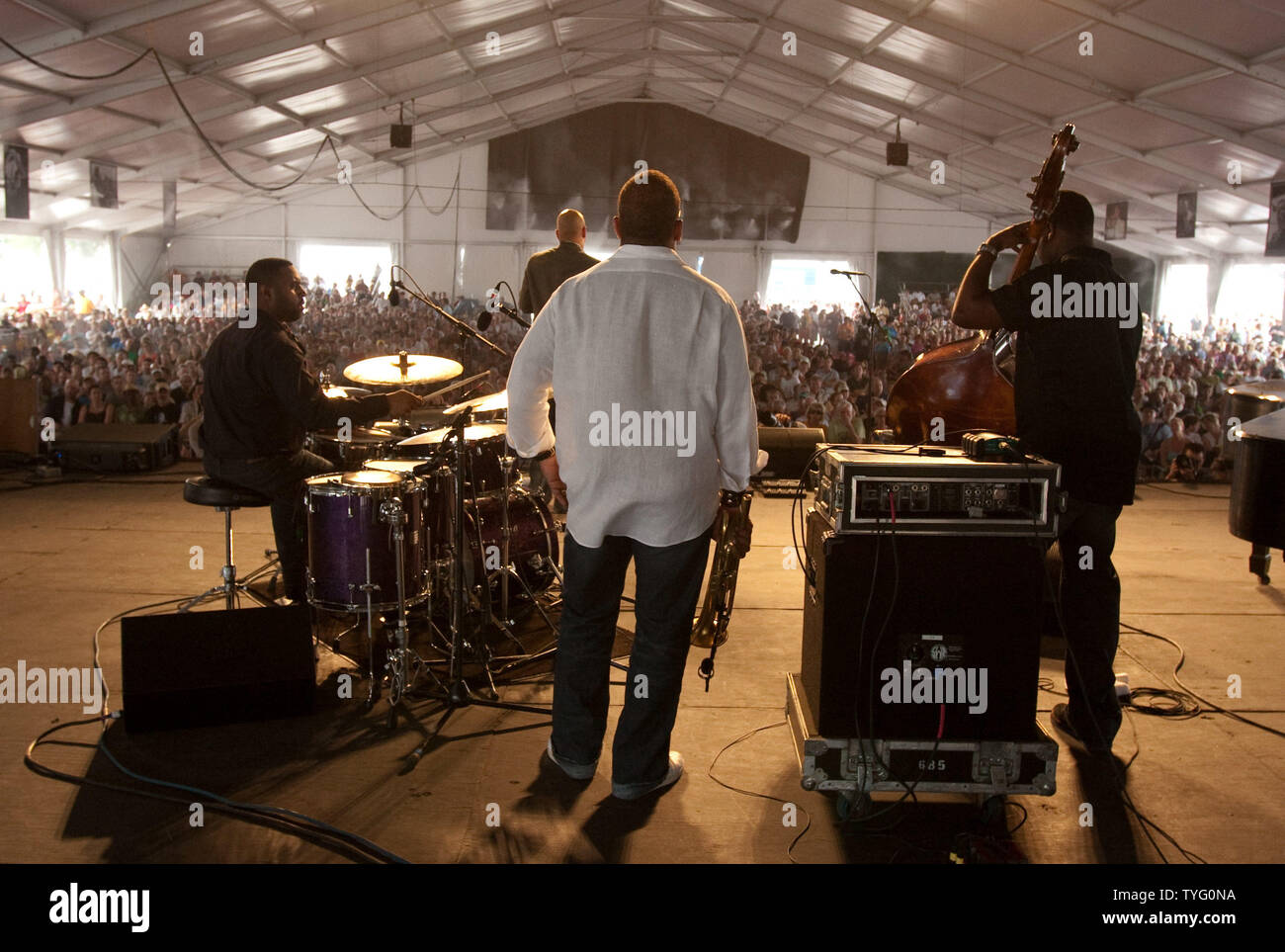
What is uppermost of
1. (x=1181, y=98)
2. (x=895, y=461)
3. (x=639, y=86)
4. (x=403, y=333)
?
(x=639, y=86)

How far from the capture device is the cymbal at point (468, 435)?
4186 millimetres

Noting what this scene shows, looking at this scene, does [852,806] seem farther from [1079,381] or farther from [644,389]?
[1079,381]

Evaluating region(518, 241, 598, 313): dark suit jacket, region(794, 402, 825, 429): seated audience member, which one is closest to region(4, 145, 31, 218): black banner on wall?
region(518, 241, 598, 313): dark suit jacket

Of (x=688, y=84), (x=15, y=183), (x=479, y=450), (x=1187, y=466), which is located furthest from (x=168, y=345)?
(x=1187, y=466)

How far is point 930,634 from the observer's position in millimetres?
2609

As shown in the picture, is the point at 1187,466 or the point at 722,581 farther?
the point at 1187,466

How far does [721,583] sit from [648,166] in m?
17.5

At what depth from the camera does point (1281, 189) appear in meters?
11.8

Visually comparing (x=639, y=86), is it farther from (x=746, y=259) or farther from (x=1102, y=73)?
(x=1102, y=73)

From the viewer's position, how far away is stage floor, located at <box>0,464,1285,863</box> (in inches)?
102

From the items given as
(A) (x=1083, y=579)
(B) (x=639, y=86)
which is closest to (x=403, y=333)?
(B) (x=639, y=86)
